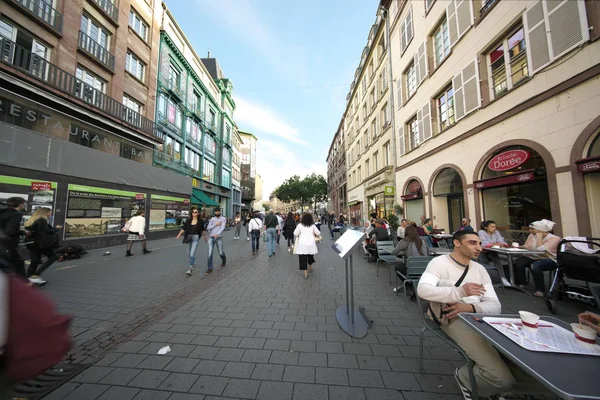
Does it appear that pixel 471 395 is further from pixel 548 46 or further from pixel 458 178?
pixel 458 178

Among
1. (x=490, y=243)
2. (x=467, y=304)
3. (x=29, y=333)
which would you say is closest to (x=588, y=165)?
(x=490, y=243)

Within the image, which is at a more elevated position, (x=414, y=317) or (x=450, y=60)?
(x=450, y=60)

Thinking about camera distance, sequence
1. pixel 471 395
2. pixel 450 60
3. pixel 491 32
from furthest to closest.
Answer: pixel 450 60 < pixel 491 32 < pixel 471 395

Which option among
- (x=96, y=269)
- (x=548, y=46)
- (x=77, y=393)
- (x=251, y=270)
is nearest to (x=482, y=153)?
(x=548, y=46)

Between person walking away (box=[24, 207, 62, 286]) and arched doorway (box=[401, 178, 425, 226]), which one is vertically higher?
arched doorway (box=[401, 178, 425, 226])

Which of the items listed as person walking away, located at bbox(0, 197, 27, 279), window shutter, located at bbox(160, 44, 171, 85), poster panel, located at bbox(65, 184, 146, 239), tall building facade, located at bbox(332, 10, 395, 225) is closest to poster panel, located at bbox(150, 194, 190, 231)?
poster panel, located at bbox(65, 184, 146, 239)

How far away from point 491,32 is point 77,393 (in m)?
14.0

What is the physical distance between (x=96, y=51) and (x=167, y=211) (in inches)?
396

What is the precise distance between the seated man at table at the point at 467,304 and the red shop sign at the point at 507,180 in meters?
7.65

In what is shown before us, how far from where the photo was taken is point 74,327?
3.48 metres

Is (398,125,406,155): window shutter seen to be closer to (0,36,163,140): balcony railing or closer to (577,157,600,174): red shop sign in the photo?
Result: (577,157,600,174): red shop sign

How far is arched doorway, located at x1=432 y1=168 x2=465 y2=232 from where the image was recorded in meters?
11.1

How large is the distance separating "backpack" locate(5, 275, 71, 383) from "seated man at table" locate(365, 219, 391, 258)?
760 centimetres

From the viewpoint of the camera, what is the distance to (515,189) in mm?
8578
